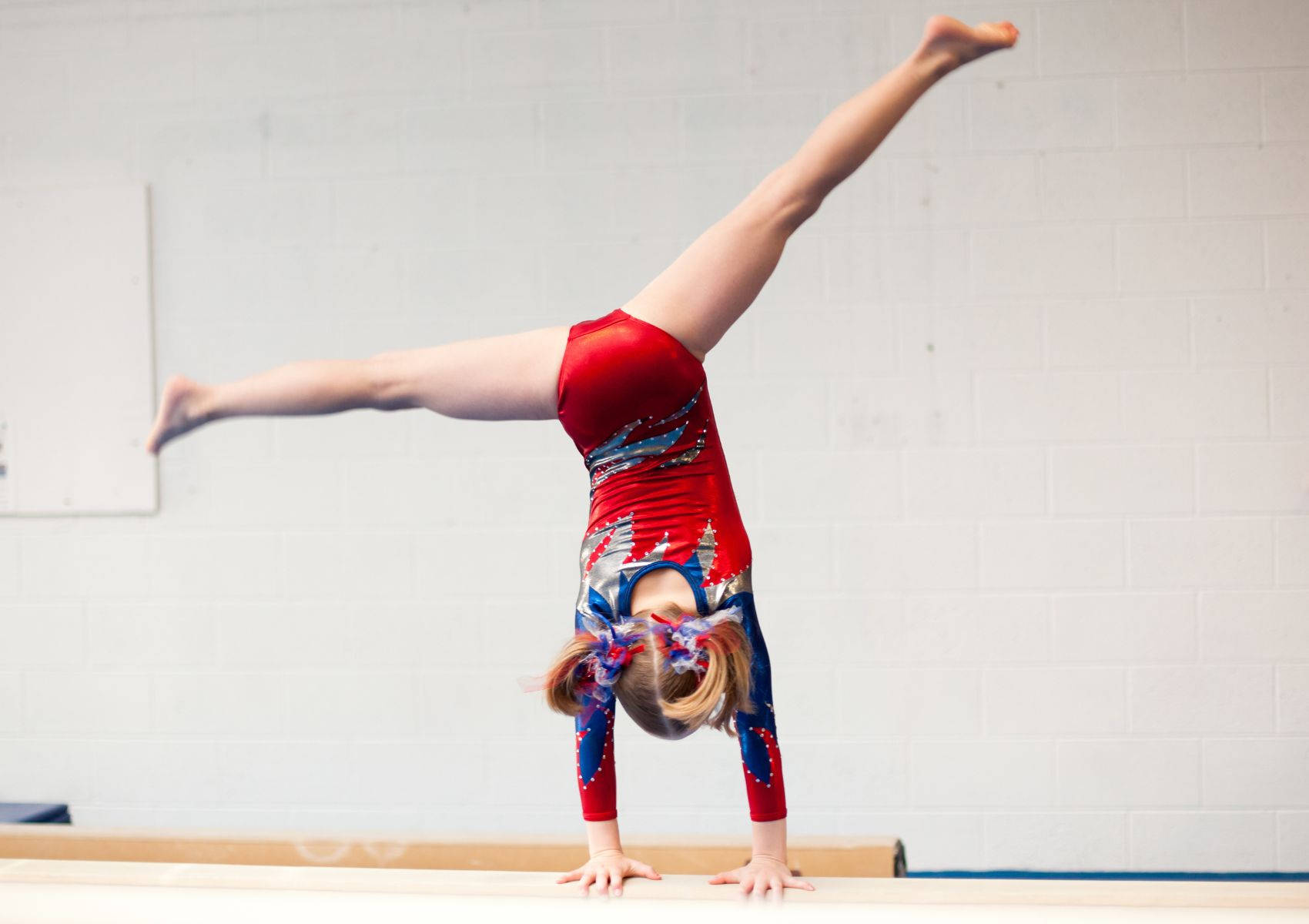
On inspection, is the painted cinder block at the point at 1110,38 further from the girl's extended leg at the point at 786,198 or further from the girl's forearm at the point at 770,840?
the girl's forearm at the point at 770,840

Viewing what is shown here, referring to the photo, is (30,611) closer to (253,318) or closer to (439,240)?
(253,318)

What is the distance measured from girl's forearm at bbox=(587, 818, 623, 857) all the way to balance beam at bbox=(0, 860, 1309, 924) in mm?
77

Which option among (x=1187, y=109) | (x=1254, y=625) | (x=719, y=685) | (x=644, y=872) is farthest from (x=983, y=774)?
(x=1187, y=109)

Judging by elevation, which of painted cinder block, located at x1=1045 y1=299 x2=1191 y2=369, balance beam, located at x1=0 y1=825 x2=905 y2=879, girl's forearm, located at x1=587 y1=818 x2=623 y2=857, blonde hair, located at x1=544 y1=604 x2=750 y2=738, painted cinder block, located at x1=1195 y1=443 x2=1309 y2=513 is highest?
painted cinder block, located at x1=1045 y1=299 x2=1191 y2=369

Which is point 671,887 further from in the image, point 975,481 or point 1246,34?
point 1246,34

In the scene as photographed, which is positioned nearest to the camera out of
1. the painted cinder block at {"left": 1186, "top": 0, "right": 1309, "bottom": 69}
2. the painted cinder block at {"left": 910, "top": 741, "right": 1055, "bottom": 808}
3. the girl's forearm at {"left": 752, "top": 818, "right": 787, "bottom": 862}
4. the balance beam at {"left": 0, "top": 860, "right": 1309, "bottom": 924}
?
the balance beam at {"left": 0, "top": 860, "right": 1309, "bottom": 924}

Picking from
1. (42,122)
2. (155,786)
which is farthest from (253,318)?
(155,786)

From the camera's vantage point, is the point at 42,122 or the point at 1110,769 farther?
the point at 42,122

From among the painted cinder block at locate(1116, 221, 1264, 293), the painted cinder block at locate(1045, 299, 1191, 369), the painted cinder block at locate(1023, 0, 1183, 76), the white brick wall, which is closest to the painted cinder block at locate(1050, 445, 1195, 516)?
the white brick wall

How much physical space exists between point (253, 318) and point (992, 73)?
2.34 meters

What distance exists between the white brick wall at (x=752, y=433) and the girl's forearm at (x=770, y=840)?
4.70ft

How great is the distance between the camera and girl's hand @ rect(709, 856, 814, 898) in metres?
1.64

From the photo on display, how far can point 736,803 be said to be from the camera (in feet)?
10.6

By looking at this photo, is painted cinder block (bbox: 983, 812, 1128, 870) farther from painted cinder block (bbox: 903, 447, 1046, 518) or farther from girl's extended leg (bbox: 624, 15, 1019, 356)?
girl's extended leg (bbox: 624, 15, 1019, 356)
